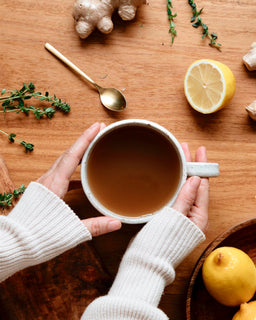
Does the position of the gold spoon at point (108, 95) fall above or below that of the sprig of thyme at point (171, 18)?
below

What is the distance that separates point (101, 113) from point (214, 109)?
297 mm

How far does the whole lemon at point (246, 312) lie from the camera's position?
87cm

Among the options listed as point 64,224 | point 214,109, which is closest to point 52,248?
point 64,224

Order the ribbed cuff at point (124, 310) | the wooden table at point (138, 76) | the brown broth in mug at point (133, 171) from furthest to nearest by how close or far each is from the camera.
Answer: the wooden table at point (138, 76)
the brown broth in mug at point (133, 171)
the ribbed cuff at point (124, 310)

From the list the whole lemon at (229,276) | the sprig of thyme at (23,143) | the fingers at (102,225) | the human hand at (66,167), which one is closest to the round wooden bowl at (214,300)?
the whole lemon at (229,276)

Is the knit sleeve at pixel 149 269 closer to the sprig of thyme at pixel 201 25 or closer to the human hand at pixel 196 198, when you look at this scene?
the human hand at pixel 196 198

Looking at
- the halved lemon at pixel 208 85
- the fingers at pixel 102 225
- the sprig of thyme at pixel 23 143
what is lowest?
the fingers at pixel 102 225

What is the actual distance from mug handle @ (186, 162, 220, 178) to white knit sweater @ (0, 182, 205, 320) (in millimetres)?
100

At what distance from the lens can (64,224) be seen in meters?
0.84

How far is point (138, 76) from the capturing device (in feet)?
3.40

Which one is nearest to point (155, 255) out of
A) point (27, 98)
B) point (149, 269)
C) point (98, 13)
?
point (149, 269)

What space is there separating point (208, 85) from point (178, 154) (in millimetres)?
222

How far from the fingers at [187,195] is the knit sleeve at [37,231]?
216mm

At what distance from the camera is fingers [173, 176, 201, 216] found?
34.0 inches
